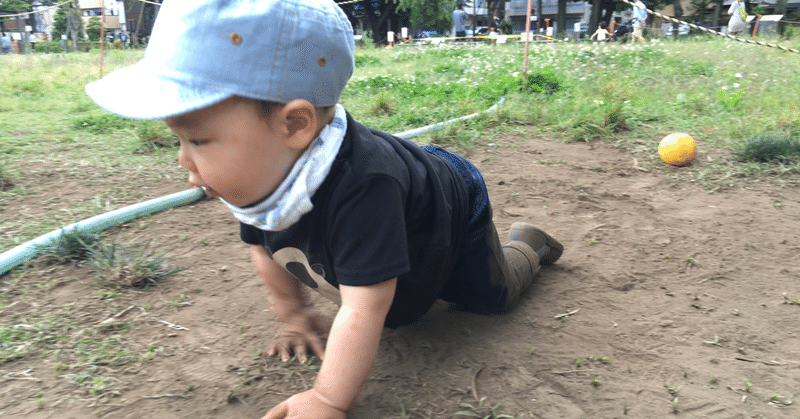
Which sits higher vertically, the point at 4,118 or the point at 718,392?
the point at 4,118

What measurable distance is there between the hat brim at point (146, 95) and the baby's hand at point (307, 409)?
27.3 inches

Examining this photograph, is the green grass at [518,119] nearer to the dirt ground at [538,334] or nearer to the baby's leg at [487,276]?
the dirt ground at [538,334]

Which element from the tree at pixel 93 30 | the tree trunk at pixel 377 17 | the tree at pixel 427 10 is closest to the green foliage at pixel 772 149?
the tree at pixel 427 10

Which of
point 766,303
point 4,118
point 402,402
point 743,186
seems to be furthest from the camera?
point 4,118

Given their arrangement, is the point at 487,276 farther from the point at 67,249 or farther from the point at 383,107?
the point at 383,107

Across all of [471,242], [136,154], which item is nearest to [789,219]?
[471,242]

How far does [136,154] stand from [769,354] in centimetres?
390

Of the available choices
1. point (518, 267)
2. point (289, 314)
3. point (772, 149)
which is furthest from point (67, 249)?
point (772, 149)

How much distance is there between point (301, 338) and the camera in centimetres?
174

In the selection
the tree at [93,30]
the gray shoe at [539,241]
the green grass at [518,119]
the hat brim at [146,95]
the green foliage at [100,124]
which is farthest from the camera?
the tree at [93,30]

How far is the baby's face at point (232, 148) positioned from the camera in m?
1.16

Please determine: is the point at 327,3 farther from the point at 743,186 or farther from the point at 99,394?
the point at 743,186

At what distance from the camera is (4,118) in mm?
5445

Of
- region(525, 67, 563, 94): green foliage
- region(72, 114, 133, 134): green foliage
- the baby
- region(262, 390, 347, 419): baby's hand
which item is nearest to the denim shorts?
the baby
